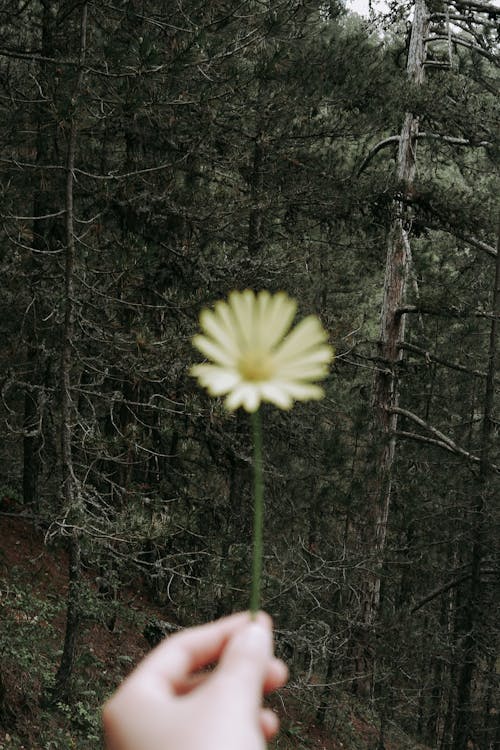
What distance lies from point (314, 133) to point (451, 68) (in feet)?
7.35

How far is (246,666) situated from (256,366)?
1.11ft

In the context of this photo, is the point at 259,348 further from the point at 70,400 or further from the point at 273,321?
the point at 70,400

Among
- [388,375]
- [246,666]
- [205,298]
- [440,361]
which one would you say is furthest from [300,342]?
[388,375]

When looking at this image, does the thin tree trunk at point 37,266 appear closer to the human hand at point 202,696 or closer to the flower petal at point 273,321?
the human hand at point 202,696

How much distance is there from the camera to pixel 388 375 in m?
9.41

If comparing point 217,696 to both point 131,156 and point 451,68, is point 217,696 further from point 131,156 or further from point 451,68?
point 451,68

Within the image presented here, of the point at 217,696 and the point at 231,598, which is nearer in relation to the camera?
the point at 217,696

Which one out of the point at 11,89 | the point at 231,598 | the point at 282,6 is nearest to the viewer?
the point at 11,89

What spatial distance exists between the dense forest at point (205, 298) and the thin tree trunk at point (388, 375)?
0.04 meters

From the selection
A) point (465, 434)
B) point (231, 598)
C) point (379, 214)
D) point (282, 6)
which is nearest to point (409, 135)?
point (379, 214)

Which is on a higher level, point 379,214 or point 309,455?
point 379,214

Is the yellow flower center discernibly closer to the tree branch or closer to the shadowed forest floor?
the shadowed forest floor

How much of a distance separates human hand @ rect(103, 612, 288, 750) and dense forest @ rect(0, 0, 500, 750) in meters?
4.05

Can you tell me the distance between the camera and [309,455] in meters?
8.80
